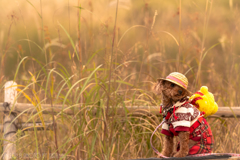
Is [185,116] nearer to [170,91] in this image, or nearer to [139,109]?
[170,91]

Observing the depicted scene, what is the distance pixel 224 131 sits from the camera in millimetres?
2688

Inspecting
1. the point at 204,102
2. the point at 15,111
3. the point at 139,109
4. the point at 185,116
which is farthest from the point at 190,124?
the point at 15,111

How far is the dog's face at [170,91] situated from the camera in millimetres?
1749

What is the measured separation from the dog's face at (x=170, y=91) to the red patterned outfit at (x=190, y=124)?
5cm

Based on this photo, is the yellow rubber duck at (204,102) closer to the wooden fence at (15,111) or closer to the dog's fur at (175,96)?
the dog's fur at (175,96)

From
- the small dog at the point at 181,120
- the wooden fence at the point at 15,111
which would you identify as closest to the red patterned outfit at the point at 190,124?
the small dog at the point at 181,120

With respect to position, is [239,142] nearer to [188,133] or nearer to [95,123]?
[188,133]

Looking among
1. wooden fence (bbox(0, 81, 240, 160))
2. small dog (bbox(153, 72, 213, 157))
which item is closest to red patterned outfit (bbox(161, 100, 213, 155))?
small dog (bbox(153, 72, 213, 157))

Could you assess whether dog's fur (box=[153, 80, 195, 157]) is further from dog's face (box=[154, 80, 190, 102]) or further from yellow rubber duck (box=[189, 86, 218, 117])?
yellow rubber duck (box=[189, 86, 218, 117])

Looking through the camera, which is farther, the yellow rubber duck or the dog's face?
the yellow rubber duck

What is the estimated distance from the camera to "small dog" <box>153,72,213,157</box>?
1741 mm

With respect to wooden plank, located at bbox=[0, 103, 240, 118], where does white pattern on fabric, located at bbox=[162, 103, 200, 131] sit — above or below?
below

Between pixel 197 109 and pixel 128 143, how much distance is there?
682mm

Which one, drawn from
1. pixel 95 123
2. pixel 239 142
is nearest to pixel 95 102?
pixel 95 123
